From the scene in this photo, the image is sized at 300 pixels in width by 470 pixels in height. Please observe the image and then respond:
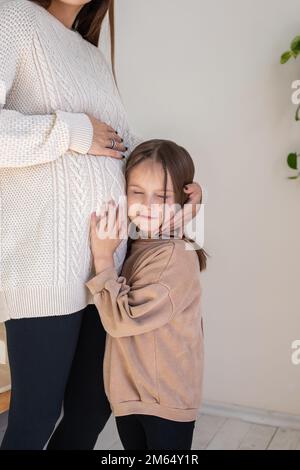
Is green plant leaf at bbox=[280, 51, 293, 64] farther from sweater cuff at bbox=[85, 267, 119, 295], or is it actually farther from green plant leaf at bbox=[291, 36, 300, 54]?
sweater cuff at bbox=[85, 267, 119, 295]

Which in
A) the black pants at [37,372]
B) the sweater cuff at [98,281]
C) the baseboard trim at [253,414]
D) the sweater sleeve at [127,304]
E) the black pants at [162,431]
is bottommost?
the baseboard trim at [253,414]

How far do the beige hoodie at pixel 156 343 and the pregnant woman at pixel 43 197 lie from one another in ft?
0.37

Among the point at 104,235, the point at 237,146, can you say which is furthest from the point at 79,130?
the point at 237,146

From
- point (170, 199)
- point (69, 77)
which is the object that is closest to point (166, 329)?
point (170, 199)

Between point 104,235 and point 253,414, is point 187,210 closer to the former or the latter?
point 104,235

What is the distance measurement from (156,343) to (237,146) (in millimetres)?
1174

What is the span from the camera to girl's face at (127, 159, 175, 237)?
4.05 ft

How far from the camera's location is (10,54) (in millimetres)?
1018

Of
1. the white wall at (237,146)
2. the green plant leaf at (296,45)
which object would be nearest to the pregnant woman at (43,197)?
the green plant leaf at (296,45)

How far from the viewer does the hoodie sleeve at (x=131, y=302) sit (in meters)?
1.12

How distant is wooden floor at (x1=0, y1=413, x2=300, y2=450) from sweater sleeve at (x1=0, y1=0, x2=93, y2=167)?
51.4 inches

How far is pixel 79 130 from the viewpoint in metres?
1.06

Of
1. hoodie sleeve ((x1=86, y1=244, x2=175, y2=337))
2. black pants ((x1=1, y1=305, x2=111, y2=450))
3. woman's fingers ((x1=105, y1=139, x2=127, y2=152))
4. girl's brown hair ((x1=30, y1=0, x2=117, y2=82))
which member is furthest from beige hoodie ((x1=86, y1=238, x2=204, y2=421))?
girl's brown hair ((x1=30, y1=0, x2=117, y2=82))

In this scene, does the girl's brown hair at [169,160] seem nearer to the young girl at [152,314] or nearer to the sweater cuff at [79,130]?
the young girl at [152,314]
